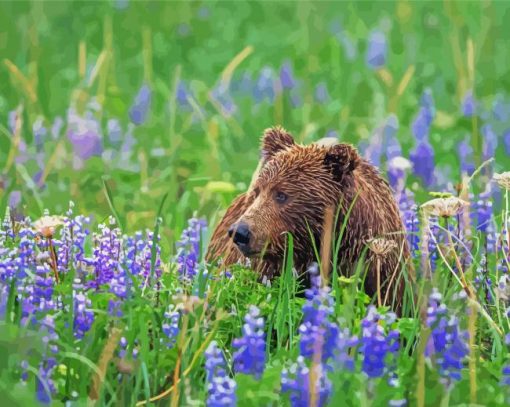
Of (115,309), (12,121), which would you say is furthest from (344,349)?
(12,121)

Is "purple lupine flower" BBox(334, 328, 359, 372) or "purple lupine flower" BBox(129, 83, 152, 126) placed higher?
"purple lupine flower" BBox(129, 83, 152, 126)

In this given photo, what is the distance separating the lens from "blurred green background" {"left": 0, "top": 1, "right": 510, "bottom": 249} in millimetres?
7148

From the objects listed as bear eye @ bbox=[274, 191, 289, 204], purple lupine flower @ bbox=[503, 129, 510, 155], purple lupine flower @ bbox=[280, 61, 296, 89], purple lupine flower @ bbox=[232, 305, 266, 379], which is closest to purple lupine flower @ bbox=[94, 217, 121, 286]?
bear eye @ bbox=[274, 191, 289, 204]

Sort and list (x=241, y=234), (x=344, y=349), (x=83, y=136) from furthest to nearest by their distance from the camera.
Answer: (x=83, y=136), (x=241, y=234), (x=344, y=349)

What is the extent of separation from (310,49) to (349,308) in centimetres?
583

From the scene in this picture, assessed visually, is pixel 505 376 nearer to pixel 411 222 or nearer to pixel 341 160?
pixel 341 160

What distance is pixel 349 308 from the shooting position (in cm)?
409

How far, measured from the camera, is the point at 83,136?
7.46 metres

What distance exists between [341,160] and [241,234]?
500mm

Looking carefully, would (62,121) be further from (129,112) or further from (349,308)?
(349,308)

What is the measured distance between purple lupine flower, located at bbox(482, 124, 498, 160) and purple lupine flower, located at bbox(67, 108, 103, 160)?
7.28 feet

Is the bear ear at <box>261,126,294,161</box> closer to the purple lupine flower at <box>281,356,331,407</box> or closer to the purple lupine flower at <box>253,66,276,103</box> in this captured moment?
the purple lupine flower at <box>281,356,331,407</box>

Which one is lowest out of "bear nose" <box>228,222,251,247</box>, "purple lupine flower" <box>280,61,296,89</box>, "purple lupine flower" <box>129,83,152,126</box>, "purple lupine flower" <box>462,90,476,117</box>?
"bear nose" <box>228,222,251,247</box>

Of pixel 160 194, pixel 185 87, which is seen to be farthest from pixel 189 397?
pixel 185 87
